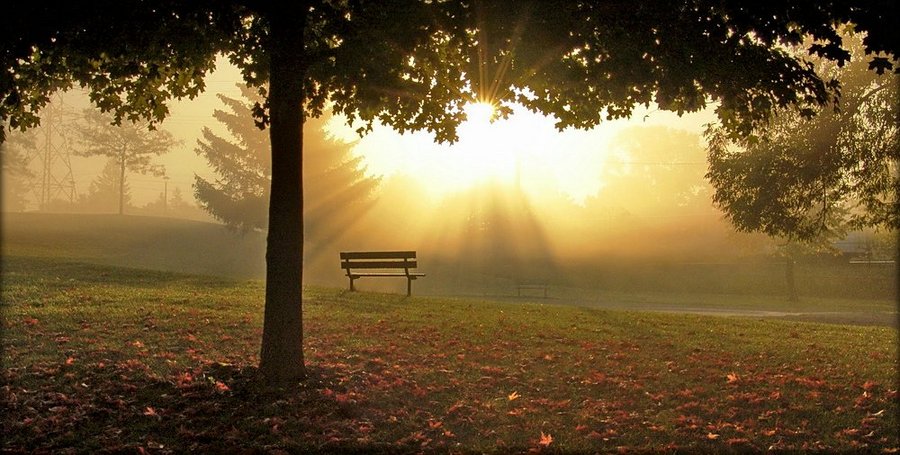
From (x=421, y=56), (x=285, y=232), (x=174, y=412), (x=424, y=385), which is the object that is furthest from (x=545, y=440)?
(x=421, y=56)

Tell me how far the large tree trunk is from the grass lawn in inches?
15.6

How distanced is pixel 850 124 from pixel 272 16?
1679cm

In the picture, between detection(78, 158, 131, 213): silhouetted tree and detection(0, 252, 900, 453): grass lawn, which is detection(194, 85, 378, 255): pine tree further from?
detection(78, 158, 131, 213): silhouetted tree

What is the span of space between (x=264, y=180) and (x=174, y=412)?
49613 millimetres

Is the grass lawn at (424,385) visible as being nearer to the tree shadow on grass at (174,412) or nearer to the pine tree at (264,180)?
the tree shadow on grass at (174,412)

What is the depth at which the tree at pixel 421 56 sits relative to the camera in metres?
6.51

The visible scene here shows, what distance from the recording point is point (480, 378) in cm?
846

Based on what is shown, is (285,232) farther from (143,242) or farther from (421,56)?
(143,242)

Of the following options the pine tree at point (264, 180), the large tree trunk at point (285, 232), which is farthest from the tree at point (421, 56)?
the pine tree at point (264, 180)

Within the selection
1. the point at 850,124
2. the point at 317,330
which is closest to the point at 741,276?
the point at 850,124

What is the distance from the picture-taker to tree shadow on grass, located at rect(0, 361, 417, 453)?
575 centimetres

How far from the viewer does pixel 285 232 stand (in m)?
7.78

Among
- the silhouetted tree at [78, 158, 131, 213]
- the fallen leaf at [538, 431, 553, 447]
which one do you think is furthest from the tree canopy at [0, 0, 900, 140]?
the silhouetted tree at [78, 158, 131, 213]

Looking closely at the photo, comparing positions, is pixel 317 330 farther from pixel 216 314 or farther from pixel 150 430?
pixel 150 430
